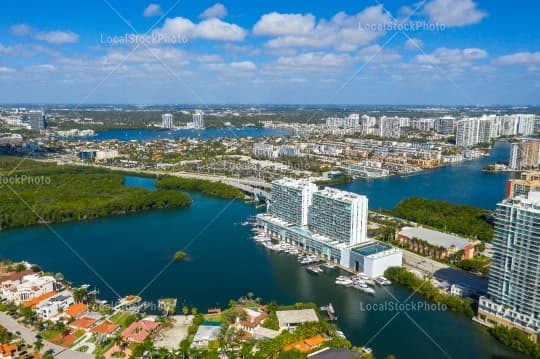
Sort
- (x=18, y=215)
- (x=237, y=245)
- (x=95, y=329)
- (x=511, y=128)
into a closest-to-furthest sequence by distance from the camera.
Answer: (x=95, y=329) → (x=237, y=245) → (x=18, y=215) → (x=511, y=128)

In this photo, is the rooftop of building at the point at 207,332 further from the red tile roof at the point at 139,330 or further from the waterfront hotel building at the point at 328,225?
the waterfront hotel building at the point at 328,225

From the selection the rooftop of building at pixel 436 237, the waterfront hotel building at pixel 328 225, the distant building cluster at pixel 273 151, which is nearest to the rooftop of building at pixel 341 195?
the waterfront hotel building at pixel 328 225

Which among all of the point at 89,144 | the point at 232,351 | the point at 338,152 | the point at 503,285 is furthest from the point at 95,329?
the point at 89,144

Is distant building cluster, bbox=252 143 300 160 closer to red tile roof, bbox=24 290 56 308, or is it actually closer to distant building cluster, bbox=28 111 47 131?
red tile roof, bbox=24 290 56 308

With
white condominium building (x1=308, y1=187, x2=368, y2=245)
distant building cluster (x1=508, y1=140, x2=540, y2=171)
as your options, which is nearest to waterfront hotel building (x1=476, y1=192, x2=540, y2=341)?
white condominium building (x1=308, y1=187, x2=368, y2=245)

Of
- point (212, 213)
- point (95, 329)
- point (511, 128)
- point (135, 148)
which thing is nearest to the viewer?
point (95, 329)

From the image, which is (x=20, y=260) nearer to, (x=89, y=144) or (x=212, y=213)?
(x=212, y=213)

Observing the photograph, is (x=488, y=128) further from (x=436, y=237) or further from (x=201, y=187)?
(x=436, y=237)
